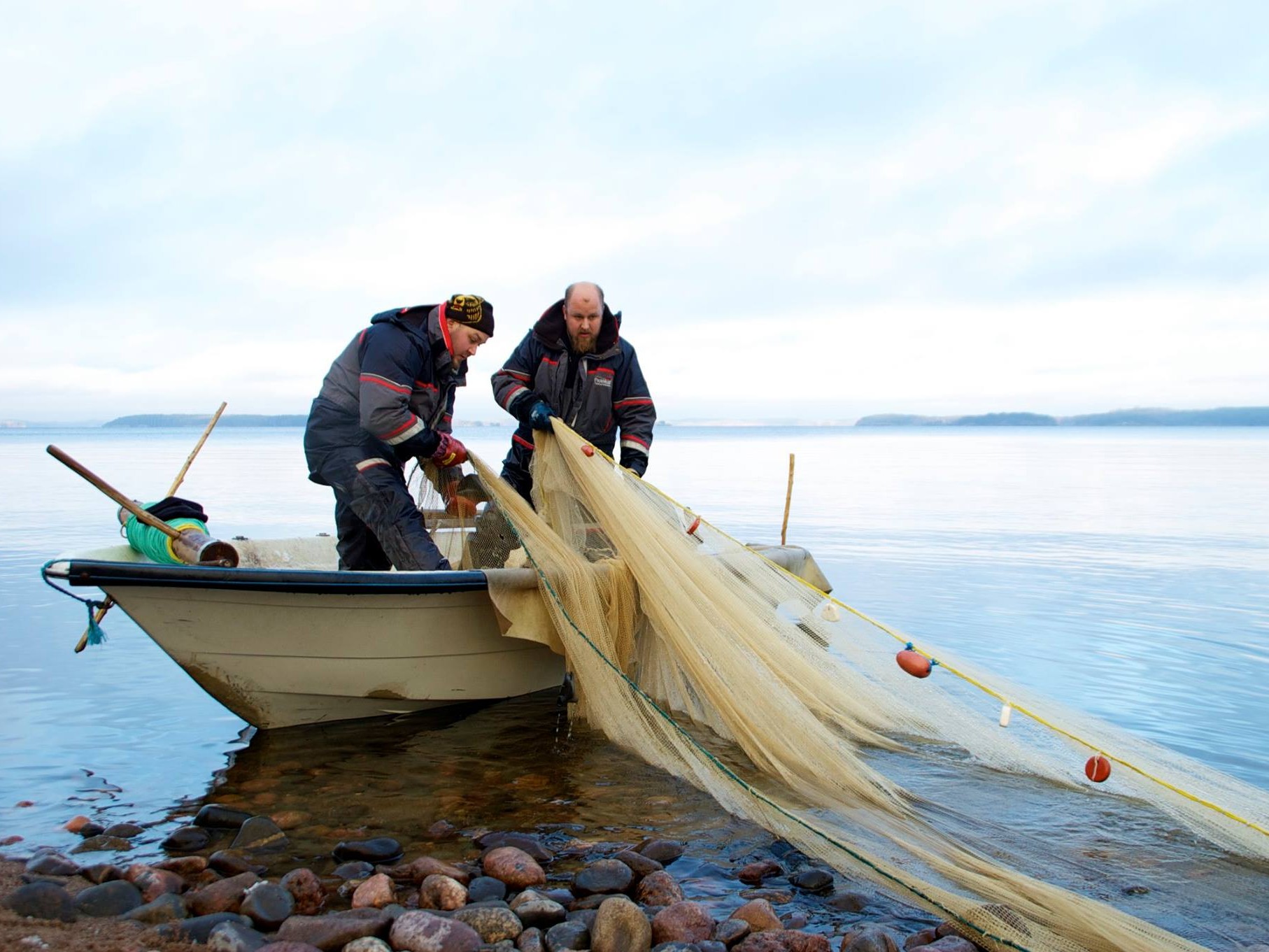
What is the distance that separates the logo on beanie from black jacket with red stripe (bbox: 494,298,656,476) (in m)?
0.80

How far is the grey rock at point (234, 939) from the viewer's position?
10.8 feet

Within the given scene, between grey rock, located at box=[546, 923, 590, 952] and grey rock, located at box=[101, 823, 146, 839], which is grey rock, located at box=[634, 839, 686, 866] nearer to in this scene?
grey rock, located at box=[546, 923, 590, 952]

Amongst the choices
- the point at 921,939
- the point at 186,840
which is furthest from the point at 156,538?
the point at 921,939

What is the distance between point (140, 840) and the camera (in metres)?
4.51

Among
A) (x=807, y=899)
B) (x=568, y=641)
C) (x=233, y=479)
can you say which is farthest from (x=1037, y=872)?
(x=233, y=479)

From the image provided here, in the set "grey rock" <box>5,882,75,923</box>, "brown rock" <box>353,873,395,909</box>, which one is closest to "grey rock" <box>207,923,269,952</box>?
"brown rock" <box>353,873,395,909</box>

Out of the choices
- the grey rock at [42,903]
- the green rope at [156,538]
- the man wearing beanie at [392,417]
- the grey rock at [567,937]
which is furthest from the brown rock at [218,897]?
the green rope at [156,538]

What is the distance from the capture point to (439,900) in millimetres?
3762

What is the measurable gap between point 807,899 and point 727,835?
708 millimetres

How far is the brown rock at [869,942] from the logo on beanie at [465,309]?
145 inches

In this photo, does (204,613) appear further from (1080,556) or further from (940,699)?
(1080,556)

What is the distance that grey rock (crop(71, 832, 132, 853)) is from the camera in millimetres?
4379

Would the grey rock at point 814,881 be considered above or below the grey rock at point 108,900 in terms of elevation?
above

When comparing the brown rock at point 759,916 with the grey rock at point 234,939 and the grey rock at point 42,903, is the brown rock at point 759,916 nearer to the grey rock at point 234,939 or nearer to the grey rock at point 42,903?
the grey rock at point 234,939
